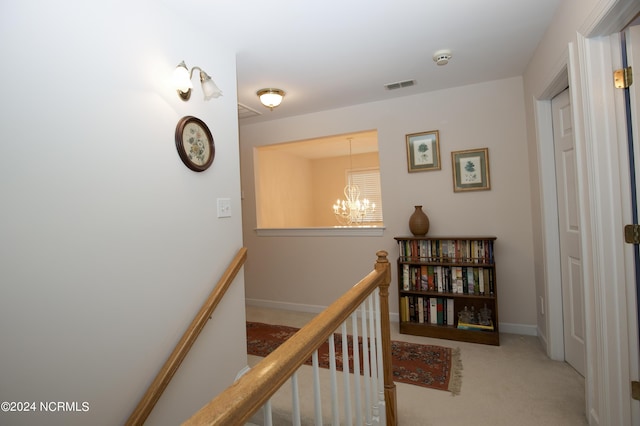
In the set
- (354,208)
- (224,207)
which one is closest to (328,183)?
(354,208)

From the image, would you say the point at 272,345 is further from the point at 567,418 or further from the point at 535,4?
the point at 535,4

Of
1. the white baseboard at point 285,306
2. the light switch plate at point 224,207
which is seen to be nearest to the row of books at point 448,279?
the white baseboard at point 285,306

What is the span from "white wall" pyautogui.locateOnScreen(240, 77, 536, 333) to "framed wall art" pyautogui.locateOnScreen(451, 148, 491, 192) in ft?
0.16

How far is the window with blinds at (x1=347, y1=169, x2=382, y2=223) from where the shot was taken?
22.1ft

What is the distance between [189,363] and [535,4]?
118 inches

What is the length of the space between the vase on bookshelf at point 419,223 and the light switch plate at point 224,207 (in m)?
1.91

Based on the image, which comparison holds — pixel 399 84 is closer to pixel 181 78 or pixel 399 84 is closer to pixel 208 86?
pixel 208 86

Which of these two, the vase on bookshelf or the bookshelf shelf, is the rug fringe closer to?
the bookshelf shelf

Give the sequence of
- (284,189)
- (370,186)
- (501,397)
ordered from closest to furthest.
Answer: (501,397) → (284,189) → (370,186)

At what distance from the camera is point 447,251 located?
3.12 meters

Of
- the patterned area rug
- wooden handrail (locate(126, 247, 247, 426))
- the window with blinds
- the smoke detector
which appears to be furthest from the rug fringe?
the window with blinds

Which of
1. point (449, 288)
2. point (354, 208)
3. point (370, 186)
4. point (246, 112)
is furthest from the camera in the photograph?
point (370, 186)

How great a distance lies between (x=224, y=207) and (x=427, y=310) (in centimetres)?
222

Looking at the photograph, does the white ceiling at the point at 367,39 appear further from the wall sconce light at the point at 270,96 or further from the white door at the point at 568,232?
the white door at the point at 568,232
